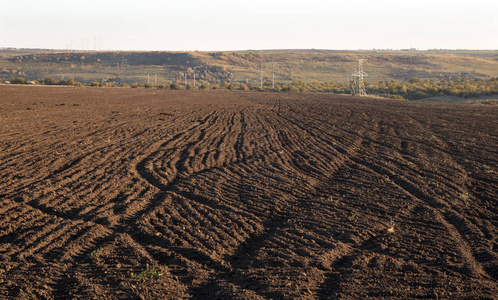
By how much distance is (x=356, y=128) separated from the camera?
22.1m

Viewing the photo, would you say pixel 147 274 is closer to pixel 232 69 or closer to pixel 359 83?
pixel 359 83

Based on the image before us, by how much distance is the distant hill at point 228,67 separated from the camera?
388 feet

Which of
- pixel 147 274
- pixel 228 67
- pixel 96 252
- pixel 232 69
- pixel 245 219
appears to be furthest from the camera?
A: pixel 228 67

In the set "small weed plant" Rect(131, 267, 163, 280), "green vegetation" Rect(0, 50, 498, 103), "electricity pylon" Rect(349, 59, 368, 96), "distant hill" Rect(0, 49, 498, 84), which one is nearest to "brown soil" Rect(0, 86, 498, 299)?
"small weed plant" Rect(131, 267, 163, 280)

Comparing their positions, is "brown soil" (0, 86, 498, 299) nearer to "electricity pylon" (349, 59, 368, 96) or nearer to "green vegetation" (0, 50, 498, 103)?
"electricity pylon" (349, 59, 368, 96)

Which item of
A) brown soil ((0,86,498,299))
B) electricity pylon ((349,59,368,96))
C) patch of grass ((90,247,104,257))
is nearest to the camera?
brown soil ((0,86,498,299))

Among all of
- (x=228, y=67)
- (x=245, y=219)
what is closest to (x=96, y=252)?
(x=245, y=219)

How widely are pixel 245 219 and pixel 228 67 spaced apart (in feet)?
413

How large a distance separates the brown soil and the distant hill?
99.4 meters

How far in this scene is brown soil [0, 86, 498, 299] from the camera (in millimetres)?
5906

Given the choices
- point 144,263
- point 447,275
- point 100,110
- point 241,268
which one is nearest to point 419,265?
point 447,275

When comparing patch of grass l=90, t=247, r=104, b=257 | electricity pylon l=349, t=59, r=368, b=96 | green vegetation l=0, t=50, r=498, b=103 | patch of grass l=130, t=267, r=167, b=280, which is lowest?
patch of grass l=130, t=267, r=167, b=280

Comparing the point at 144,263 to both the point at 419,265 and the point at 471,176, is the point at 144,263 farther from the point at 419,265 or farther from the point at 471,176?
the point at 471,176

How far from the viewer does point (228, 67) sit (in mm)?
131875
